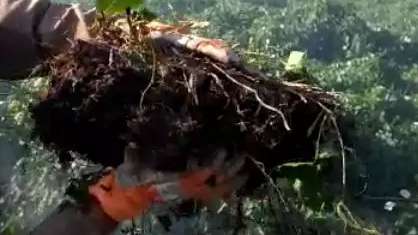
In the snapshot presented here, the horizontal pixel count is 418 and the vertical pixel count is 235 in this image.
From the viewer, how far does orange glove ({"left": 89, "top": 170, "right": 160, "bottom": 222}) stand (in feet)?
3.27

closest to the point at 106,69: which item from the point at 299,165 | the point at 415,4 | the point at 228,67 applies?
the point at 228,67

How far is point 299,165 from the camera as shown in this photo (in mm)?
992

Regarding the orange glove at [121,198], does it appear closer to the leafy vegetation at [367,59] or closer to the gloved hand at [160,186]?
the gloved hand at [160,186]

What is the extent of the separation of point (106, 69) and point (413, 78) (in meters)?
4.16

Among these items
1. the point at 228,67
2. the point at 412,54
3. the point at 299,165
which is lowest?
the point at 412,54

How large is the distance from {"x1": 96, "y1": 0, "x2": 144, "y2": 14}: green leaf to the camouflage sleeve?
0.07 m

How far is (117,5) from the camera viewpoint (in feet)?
3.18

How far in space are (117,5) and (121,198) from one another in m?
0.21

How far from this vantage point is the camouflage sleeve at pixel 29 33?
3.46ft

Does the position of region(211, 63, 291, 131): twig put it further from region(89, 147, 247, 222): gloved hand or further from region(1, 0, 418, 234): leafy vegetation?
region(1, 0, 418, 234): leafy vegetation

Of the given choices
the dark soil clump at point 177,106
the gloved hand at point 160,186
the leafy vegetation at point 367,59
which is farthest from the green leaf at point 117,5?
the leafy vegetation at point 367,59

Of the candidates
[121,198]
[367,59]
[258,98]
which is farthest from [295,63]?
[367,59]

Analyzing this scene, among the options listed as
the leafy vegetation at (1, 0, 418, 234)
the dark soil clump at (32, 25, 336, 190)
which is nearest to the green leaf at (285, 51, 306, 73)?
the dark soil clump at (32, 25, 336, 190)

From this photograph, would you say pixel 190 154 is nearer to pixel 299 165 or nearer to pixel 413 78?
pixel 299 165
